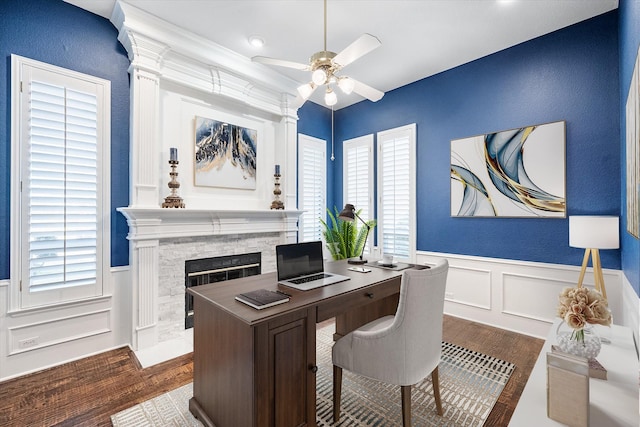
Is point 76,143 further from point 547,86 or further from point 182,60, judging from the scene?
point 547,86

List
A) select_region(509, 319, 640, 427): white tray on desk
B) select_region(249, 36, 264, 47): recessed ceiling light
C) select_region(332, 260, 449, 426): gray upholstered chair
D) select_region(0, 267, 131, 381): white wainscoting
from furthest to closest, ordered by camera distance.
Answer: select_region(249, 36, 264, 47): recessed ceiling light → select_region(0, 267, 131, 381): white wainscoting → select_region(332, 260, 449, 426): gray upholstered chair → select_region(509, 319, 640, 427): white tray on desk

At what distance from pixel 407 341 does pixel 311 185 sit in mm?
3472

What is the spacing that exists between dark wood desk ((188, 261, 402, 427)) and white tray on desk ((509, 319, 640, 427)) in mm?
925

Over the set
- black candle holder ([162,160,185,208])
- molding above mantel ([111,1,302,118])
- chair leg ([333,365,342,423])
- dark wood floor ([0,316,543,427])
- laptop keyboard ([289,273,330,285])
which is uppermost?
molding above mantel ([111,1,302,118])

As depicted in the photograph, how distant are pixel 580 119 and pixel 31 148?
4.88m

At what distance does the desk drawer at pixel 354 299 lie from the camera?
1675 millimetres

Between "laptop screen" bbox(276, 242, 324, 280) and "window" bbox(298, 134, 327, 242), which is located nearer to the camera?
"laptop screen" bbox(276, 242, 324, 280)

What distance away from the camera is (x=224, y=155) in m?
3.59

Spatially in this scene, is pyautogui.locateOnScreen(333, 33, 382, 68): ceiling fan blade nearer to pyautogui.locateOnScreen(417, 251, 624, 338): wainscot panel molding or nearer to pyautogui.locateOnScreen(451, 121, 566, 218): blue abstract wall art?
pyautogui.locateOnScreen(451, 121, 566, 218): blue abstract wall art

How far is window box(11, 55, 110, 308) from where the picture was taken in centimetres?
237

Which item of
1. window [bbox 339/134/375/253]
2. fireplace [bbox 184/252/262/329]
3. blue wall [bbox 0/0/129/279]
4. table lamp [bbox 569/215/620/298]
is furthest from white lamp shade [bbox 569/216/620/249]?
blue wall [bbox 0/0/129/279]

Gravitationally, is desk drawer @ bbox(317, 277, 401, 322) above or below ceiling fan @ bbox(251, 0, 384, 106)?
below

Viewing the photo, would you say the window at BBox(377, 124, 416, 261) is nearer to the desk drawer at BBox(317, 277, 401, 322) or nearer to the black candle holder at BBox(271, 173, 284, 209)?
the black candle holder at BBox(271, 173, 284, 209)

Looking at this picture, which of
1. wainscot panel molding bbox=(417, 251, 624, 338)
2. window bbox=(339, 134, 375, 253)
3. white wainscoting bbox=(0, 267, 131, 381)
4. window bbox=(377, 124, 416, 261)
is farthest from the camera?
window bbox=(339, 134, 375, 253)
